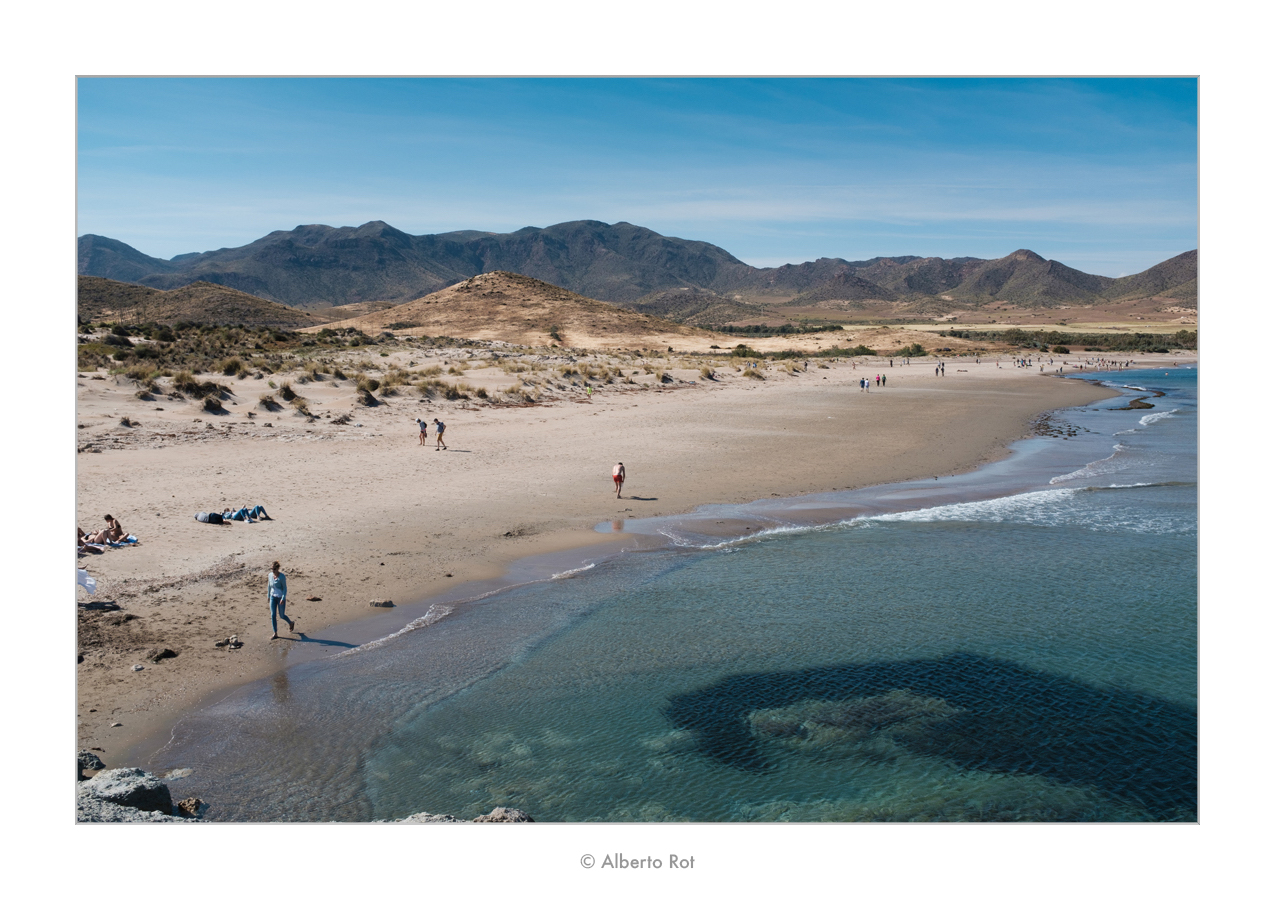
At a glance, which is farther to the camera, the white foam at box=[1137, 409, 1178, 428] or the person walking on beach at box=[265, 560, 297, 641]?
the white foam at box=[1137, 409, 1178, 428]

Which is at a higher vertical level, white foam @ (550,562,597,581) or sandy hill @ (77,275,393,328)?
sandy hill @ (77,275,393,328)

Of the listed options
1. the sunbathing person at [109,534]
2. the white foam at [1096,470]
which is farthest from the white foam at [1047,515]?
the sunbathing person at [109,534]

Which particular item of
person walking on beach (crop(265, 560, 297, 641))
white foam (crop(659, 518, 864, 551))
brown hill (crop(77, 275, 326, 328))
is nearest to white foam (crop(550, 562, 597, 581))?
white foam (crop(659, 518, 864, 551))

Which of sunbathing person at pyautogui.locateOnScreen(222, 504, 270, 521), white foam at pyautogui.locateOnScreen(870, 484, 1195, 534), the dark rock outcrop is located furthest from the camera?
white foam at pyautogui.locateOnScreen(870, 484, 1195, 534)

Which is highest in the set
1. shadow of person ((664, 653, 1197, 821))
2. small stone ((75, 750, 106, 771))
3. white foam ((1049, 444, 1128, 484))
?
white foam ((1049, 444, 1128, 484))

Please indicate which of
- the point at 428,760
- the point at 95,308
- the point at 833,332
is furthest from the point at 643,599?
the point at 833,332

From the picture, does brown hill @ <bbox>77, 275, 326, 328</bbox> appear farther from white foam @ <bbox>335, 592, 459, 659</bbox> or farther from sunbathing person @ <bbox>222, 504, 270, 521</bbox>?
white foam @ <bbox>335, 592, 459, 659</bbox>

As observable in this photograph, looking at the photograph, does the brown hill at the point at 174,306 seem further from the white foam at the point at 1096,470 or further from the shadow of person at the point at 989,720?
the shadow of person at the point at 989,720
